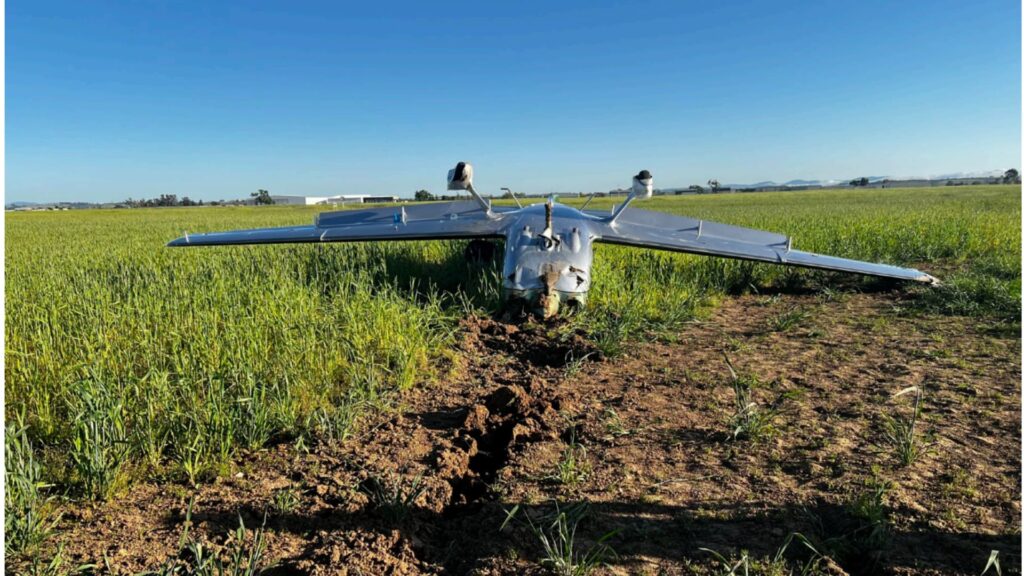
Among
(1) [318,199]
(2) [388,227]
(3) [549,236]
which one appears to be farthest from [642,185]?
(1) [318,199]

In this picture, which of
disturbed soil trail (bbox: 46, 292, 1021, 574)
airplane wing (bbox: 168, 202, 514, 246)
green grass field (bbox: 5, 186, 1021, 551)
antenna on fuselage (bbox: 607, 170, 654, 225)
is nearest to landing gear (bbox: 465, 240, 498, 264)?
green grass field (bbox: 5, 186, 1021, 551)

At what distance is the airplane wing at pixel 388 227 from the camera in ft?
25.9

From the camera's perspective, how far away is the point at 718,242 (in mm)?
7953

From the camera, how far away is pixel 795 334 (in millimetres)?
5805

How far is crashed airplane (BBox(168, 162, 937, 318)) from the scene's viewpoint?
632 centimetres

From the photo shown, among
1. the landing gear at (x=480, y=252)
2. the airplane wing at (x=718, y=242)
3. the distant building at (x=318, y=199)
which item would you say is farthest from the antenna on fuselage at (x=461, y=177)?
the distant building at (x=318, y=199)

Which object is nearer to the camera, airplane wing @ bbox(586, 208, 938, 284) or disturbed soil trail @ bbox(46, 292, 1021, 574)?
disturbed soil trail @ bbox(46, 292, 1021, 574)

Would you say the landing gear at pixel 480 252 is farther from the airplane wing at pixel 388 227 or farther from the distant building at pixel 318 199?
the distant building at pixel 318 199

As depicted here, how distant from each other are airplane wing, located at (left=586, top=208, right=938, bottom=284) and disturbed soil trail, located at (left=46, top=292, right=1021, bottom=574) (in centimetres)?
286

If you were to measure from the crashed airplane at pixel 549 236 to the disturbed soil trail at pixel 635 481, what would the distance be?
1.85 meters

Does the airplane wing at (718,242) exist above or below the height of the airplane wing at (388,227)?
below

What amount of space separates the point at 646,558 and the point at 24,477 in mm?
2815

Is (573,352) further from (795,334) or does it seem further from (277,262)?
(277,262)

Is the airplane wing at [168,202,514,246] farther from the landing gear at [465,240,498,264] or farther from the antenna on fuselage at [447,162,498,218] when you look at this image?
the antenna on fuselage at [447,162,498,218]
